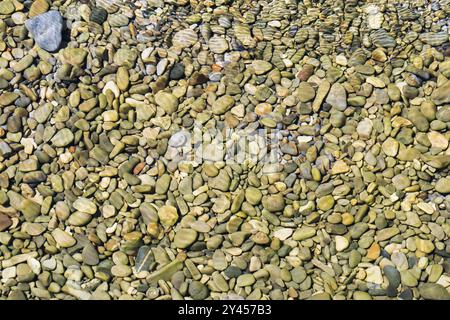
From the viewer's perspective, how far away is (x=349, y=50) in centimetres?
286

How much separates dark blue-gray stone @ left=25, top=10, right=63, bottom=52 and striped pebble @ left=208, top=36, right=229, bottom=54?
30.7 inches

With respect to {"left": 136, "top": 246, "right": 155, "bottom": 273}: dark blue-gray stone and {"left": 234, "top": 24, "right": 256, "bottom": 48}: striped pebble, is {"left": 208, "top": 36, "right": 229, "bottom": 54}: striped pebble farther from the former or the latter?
{"left": 136, "top": 246, "right": 155, "bottom": 273}: dark blue-gray stone

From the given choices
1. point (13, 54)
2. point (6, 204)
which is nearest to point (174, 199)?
point (6, 204)

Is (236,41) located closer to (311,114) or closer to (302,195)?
(311,114)

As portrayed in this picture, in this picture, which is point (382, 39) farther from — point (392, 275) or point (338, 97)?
point (392, 275)

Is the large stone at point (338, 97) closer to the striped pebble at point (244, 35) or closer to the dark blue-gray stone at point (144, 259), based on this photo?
the striped pebble at point (244, 35)

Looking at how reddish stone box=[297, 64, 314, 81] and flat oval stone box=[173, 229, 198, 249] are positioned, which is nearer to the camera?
flat oval stone box=[173, 229, 198, 249]

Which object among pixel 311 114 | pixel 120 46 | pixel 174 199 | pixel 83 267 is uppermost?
pixel 120 46

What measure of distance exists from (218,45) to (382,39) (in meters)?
0.87

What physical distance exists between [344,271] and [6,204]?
154 cm

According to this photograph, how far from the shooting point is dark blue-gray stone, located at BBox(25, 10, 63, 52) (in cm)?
276

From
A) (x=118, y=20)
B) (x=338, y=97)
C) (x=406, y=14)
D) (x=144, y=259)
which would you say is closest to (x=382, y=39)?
(x=406, y=14)

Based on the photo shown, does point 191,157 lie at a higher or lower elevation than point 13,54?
lower

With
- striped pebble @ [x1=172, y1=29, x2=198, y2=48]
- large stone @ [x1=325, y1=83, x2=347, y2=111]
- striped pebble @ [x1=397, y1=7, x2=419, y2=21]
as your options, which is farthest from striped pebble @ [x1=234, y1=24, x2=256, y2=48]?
striped pebble @ [x1=397, y1=7, x2=419, y2=21]
